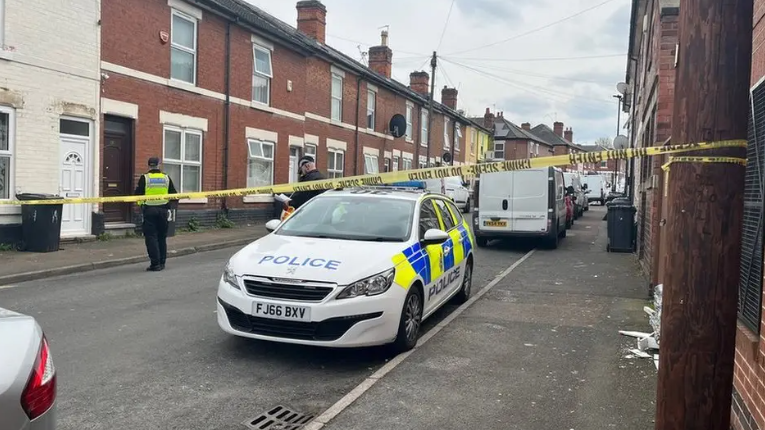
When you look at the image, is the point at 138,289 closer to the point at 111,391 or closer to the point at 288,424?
the point at 111,391

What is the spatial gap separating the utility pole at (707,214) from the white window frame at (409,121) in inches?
1214

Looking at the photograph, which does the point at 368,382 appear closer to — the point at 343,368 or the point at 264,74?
the point at 343,368

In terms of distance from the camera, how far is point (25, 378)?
7.70ft

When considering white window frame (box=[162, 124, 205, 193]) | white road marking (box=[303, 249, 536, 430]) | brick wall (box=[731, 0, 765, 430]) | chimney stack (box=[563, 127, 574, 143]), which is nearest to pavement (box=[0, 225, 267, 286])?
white window frame (box=[162, 124, 205, 193])

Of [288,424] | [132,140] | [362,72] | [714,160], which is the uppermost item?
[362,72]

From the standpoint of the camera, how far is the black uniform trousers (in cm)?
1006

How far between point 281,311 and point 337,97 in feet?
68.6

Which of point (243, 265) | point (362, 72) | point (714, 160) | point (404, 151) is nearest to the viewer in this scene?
point (714, 160)

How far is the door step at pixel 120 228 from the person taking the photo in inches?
557

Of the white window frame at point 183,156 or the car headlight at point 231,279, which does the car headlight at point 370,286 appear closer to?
the car headlight at point 231,279

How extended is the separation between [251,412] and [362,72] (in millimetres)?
23572

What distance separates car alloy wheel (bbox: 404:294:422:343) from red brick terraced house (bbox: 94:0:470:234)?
1011cm

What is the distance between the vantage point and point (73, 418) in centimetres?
A: 409

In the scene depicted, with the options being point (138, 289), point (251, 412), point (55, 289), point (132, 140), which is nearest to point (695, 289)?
point (251, 412)
